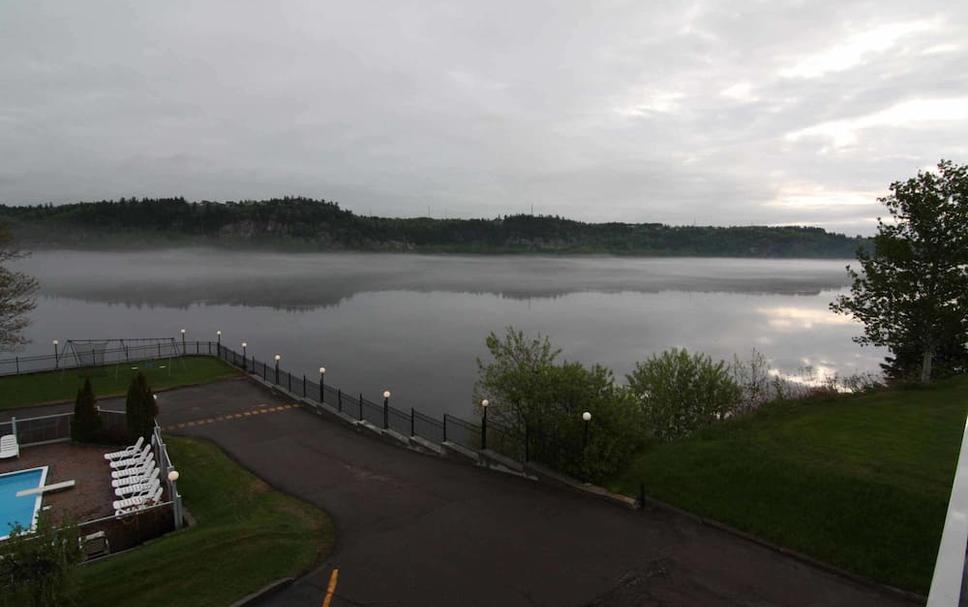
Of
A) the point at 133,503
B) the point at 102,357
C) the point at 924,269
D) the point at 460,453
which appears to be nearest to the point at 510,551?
the point at 460,453

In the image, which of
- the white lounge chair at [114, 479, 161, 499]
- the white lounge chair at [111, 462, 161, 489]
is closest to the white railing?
the white lounge chair at [114, 479, 161, 499]

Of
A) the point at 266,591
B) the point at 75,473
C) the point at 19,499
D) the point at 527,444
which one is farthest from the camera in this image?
the point at 75,473

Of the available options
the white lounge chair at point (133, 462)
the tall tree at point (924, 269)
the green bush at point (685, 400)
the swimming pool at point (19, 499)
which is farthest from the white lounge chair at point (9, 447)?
the tall tree at point (924, 269)

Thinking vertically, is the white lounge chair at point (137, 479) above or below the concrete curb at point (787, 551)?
below

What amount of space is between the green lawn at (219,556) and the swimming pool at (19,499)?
531 cm

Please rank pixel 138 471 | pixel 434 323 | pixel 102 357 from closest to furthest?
pixel 138 471 < pixel 102 357 < pixel 434 323

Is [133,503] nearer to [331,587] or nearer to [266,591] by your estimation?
[266,591]

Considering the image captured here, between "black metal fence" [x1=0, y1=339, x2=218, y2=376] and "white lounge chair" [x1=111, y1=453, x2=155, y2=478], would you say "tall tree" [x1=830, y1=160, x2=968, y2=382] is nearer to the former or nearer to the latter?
"white lounge chair" [x1=111, y1=453, x2=155, y2=478]

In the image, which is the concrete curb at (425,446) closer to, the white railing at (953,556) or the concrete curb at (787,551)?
the concrete curb at (787,551)

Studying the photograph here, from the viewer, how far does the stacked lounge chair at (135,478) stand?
55.0 feet

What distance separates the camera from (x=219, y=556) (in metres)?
12.4

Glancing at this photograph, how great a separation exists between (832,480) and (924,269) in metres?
22.1

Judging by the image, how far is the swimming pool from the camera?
17.3m

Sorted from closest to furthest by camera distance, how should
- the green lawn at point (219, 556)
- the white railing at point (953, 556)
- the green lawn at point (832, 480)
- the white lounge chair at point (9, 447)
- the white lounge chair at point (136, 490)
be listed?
1. the white railing at point (953, 556)
2. the green lawn at point (219, 556)
3. the green lawn at point (832, 480)
4. the white lounge chair at point (136, 490)
5. the white lounge chair at point (9, 447)
